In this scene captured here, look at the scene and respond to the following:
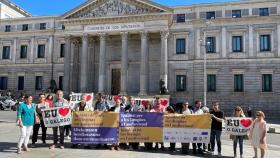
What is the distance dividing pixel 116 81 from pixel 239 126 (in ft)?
122

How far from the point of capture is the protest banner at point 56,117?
13.5 metres

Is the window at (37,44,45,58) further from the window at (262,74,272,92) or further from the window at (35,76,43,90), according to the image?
the window at (262,74,272,92)

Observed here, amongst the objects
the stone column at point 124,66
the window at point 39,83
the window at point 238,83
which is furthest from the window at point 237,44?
the window at point 39,83

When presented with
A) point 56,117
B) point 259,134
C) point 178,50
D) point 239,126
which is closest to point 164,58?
point 178,50

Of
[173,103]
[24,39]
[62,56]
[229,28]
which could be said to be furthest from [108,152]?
[24,39]

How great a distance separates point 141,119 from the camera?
46.2ft

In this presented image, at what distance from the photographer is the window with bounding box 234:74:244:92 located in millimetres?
44562

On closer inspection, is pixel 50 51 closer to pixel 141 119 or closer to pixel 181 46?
pixel 181 46

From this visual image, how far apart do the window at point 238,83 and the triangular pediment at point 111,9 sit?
1306 centimetres

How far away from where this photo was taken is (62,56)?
176 ft

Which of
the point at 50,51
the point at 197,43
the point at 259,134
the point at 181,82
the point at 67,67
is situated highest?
the point at 197,43

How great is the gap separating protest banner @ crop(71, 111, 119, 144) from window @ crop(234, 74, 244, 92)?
33620 millimetres

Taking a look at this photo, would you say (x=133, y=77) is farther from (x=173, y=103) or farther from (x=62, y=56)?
(x=62, y=56)

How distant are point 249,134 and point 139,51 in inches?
1446
